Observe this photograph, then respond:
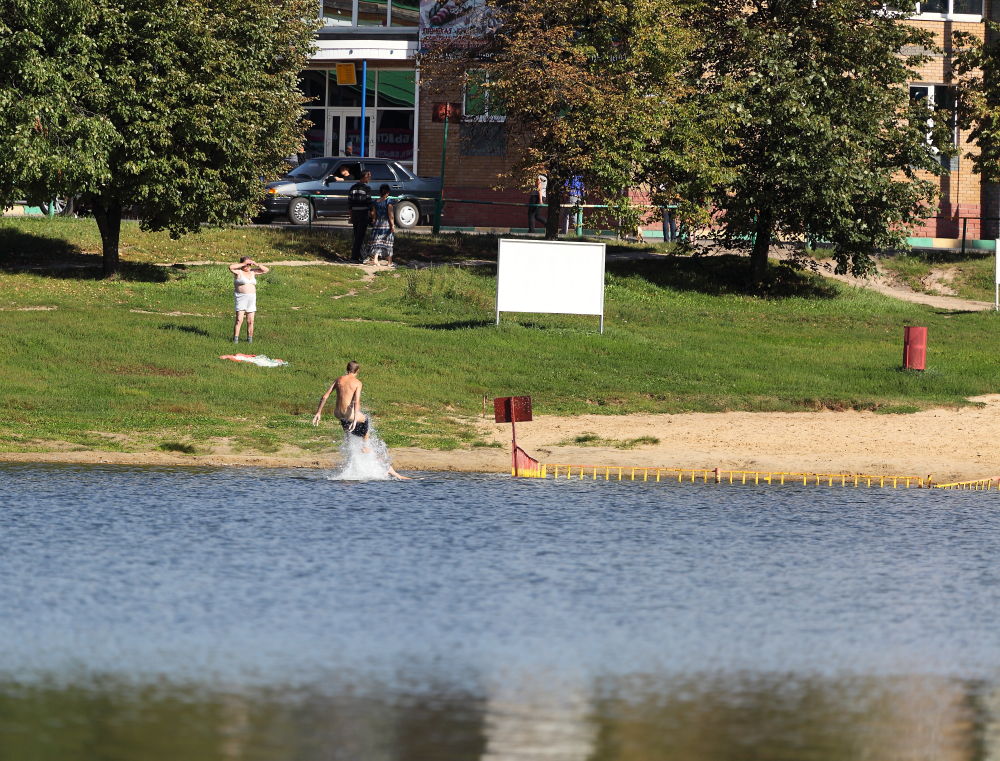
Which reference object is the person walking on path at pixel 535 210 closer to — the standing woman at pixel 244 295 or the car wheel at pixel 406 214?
the car wheel at pixel 406 214

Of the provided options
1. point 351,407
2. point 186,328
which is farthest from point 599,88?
point 351,407

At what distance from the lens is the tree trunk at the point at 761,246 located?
1602 inches

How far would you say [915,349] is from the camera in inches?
1203

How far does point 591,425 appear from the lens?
26.1m

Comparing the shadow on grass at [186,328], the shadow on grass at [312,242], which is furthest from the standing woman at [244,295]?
the shadow on grass at [312,242]

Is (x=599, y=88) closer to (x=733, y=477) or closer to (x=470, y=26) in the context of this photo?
(x=470, y=26)

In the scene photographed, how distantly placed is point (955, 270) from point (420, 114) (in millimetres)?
20013

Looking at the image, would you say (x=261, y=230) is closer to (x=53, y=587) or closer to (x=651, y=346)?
(x=651, y=346)

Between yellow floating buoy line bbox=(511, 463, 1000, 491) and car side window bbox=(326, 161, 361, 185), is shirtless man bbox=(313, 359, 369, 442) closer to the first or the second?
yellow floating buoy line bbox=(511, 463, 1000, 491)

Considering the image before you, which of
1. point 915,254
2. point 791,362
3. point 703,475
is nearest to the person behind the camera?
point 703,475

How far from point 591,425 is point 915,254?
77.5 feet

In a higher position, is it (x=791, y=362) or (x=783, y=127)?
(x=783, y=127)

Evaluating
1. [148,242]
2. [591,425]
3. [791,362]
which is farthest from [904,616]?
[148,242]

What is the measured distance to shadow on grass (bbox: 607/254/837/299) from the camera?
4084 cm
